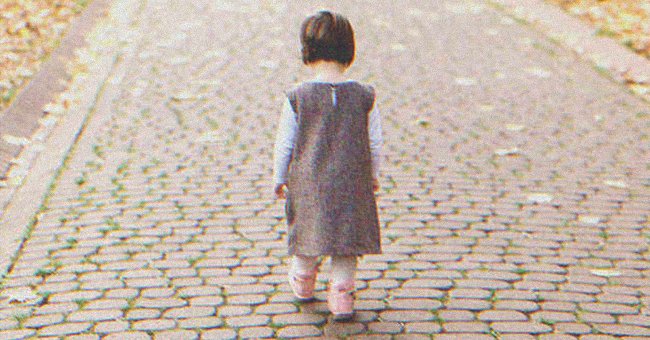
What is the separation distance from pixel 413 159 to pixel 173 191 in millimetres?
1530

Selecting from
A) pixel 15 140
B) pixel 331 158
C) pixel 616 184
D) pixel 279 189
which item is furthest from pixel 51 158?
pixel 616 184

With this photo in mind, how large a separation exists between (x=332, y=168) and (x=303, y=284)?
505 mm

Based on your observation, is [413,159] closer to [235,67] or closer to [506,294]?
[506,294]

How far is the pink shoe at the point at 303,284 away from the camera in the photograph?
4.14 meters

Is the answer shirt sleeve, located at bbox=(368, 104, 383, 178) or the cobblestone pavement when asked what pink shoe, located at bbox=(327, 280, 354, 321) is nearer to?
the cobblestone pavement

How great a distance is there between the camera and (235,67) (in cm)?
880

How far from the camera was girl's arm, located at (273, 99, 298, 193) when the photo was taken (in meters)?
3.96

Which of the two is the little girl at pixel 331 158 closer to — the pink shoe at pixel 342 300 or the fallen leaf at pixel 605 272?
the pink shoe at pixel 342 300

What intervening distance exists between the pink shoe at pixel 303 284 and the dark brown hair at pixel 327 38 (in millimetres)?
847

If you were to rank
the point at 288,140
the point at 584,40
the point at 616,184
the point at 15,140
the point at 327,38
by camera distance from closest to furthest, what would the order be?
1. the point at 327,38
2. the point at 288,140
3. the point at 616,184
4. the point at 15,140
5. the point at 584,40

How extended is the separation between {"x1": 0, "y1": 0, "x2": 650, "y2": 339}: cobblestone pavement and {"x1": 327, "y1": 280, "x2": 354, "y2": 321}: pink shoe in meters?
0.04

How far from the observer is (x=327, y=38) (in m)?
3.88

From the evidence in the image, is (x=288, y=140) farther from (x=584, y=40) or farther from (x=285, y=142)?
(x=584, y=40)

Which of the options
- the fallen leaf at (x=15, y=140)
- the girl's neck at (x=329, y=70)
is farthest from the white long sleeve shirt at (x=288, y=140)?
the fallen leaf at (x=15, y=140)
